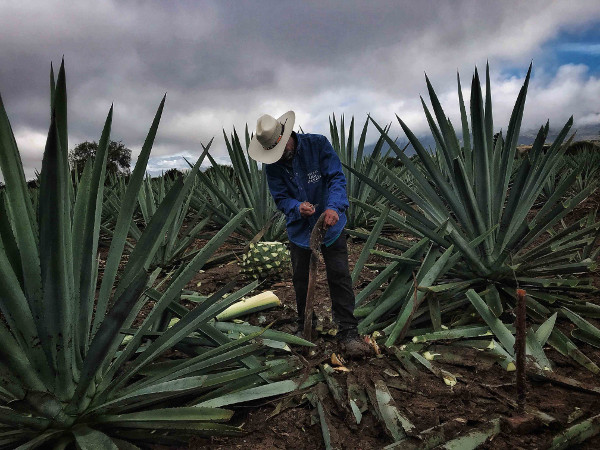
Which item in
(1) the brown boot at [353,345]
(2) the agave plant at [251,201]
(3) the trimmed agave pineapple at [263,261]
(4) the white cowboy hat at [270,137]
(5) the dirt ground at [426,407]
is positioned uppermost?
(4) the white cowboy hat at [270,137]

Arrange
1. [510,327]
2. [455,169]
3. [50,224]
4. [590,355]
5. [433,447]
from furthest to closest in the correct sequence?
[455,169] < [510,327] < [590,355] < [433,447] < [50,224]

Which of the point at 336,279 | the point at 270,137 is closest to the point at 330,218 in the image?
the point at 336,279

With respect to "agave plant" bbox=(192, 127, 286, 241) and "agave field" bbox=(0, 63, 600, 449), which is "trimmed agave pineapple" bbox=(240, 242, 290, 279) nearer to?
"agave field" bbox=(0, 63, 600, 449)

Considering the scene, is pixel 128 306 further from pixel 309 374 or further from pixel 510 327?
pixel 510 327

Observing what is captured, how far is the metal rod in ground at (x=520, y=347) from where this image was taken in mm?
1359

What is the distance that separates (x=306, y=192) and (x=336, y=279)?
0.47 m

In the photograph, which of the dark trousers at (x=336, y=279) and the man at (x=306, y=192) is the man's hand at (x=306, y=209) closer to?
the man at (x=306, y=192)

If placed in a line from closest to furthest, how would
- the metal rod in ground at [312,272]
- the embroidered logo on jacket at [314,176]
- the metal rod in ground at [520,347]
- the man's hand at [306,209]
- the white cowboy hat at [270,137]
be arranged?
the metal rod in ground at [520,347] → the metal rod in ground at [312,272] → the man's hand at [306,209] → the white cowboy hat at [270,137] → the embroidered logo on jacket at [314,176]

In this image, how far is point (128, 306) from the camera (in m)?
1.25

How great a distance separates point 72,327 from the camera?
1.35 meters

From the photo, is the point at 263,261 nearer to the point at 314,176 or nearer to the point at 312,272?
the point at 314,176

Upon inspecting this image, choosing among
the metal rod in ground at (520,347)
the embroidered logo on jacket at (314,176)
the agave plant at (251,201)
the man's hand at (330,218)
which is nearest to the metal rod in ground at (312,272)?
the man's hand at (330,218)

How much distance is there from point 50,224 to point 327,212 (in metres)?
1.18

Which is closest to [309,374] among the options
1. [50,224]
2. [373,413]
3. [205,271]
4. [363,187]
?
[373,413]
